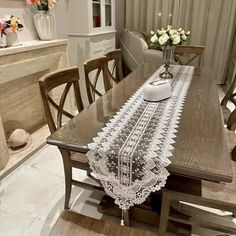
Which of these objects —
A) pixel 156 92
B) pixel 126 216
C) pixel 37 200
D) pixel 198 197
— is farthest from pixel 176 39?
pixel 37 200

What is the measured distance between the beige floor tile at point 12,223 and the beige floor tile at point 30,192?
0.12ft

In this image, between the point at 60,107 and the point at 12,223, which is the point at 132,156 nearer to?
the point at 60,107

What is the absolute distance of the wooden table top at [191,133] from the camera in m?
0.92

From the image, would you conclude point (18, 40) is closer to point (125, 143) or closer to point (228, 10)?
point (125, 143)

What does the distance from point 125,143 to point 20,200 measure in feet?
3.79

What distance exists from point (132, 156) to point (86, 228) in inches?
16.0

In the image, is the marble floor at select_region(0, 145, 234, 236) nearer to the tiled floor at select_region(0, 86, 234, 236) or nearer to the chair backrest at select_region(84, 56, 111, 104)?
the tiled floor at select_region(0, 86, 234, 236)

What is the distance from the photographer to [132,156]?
97 centimetres

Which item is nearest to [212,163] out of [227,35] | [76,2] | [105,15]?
[76,2]

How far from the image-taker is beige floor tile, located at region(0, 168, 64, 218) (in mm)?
1707

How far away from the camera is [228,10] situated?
4.08 meters

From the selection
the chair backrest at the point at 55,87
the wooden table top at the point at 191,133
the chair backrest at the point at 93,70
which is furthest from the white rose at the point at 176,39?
the chair backrest at the point at 55,87


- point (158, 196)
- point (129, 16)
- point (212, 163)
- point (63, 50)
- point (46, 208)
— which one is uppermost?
point (129, 16)

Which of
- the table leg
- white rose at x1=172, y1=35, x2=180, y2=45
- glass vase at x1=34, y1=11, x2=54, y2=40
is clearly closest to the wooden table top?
white rose at x1=172, y1=35, x2=180, y2=45
